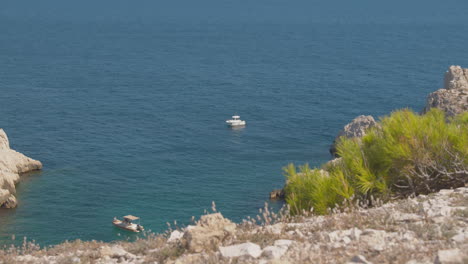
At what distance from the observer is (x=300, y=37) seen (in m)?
186

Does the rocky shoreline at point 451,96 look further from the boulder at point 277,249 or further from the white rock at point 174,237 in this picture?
the boulder at point 277,249

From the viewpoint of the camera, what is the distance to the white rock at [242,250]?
11.7m

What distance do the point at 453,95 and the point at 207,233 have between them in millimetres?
40285

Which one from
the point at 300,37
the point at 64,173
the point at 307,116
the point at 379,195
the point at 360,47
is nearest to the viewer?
the point at 379,195

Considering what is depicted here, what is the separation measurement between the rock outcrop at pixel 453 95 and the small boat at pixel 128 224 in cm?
2514

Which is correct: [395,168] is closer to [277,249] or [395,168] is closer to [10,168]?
[277,249]

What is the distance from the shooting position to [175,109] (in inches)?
4033

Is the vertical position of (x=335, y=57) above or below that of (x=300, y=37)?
below

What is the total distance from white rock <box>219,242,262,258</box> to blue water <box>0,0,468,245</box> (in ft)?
146

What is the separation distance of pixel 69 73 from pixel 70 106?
27.9 metres

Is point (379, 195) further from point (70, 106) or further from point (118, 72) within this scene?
point (118, 72)

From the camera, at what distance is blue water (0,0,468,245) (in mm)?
64250

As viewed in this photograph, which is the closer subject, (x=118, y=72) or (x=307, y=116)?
(x=307, y=116)

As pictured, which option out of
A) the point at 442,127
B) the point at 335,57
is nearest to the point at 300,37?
the point at 335,57
